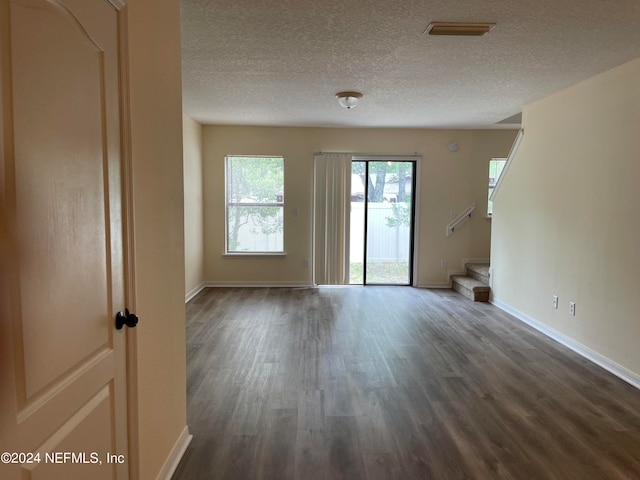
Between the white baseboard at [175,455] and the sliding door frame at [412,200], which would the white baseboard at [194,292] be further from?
the white baseboard at [175,455]

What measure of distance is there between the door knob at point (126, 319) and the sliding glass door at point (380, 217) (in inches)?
195

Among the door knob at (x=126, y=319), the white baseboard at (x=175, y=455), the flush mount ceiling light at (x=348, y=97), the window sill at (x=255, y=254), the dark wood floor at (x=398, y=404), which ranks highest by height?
the flush mount ceiling light at (x=348, y=97)

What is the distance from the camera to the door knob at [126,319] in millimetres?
1387

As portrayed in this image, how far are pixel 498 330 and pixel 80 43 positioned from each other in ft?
14.1

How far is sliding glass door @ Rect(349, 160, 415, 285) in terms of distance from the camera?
20.5 ft

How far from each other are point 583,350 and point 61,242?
406cm

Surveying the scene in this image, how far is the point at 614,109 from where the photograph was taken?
3203 millimetres

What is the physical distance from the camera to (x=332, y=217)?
6125 mm

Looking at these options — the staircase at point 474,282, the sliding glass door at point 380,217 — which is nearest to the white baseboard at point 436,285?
the staircase at point 474,282

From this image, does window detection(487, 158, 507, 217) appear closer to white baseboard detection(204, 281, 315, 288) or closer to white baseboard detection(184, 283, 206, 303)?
white baseboard detection(204, 281, 315, 288)

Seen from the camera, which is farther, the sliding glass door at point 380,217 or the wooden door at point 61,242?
the sliding glass door at point 380,217

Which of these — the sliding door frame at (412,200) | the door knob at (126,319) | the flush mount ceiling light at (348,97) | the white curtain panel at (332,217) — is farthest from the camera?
the sliding door frame at (412,200)

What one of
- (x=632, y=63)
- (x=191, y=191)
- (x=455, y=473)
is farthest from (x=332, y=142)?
(x=455, y=473)

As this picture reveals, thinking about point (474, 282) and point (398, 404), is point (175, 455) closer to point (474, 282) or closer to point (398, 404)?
point (398, 404)
